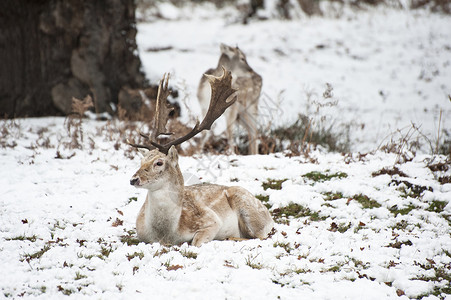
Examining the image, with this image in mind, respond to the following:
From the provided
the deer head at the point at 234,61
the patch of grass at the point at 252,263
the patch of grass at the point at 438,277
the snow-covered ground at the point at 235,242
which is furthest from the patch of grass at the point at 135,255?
the deer head at the point at 234,61

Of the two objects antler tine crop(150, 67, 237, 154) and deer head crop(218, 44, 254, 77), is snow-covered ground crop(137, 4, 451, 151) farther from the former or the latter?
antler tine crop(150, 67, 237, 154)

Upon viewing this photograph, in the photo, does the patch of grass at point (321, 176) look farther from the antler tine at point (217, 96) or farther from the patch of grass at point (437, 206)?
the antler tine at point (217, 96)

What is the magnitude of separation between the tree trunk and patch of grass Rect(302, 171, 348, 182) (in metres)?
5.34

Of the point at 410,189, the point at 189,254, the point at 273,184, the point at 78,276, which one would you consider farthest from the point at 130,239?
the point at 410,189

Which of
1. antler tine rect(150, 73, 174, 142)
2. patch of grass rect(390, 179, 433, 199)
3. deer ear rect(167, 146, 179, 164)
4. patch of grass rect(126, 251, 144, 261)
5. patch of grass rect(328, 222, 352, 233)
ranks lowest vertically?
patch of grass rect(328, 222, 352, 233)

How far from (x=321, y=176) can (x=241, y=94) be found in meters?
2.95

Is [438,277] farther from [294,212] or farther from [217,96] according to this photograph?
[217,96]

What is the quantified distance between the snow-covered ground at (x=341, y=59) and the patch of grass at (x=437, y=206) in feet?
14.0

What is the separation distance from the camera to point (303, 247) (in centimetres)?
484

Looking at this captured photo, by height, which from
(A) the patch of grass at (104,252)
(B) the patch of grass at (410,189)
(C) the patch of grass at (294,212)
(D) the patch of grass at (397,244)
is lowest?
(C) the patch of grass at (294,212)

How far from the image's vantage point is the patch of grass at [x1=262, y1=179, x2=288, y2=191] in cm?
682

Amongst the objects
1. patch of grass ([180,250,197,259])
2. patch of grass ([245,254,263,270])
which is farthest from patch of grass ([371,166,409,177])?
patch of grass ([180,250,197,259])

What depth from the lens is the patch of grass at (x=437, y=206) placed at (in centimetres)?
594

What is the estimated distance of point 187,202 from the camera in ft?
17.1
